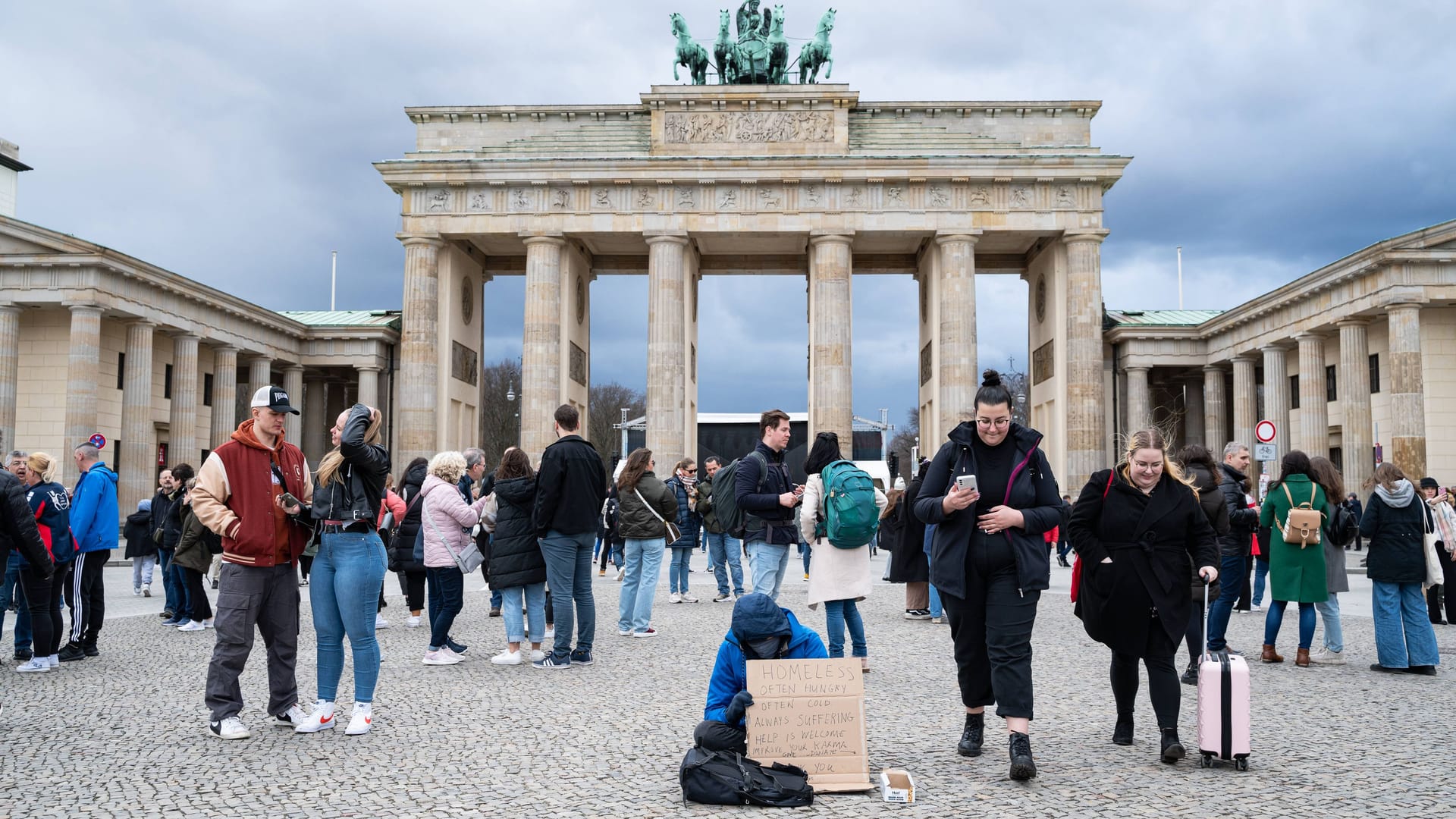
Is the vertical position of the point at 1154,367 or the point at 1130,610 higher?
the point at 1154,367

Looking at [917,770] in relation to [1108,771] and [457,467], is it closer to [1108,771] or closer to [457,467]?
[1108,771]

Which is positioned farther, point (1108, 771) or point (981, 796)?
point (1108, 771)

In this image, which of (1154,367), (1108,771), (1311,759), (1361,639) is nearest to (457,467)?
(1108,771)

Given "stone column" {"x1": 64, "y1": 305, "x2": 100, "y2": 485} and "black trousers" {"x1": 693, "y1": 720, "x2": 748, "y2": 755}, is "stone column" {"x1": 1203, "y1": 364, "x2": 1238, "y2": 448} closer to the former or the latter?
"stone column" {"x1": 64, "y1": 305, "x2": 100, "y2": 485}

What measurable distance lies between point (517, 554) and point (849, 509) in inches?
119

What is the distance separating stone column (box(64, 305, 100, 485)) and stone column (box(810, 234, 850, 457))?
79.4 ft

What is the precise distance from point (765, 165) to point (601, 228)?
22.0 ft

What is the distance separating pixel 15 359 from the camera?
113 ft

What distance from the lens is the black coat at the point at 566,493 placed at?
943 cm

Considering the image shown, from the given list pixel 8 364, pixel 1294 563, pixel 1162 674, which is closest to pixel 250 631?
pixel 1162 674

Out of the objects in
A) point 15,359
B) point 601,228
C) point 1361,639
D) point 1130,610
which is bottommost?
point 1361,639

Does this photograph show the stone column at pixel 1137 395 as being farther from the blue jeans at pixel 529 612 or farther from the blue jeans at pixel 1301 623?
the blue jeans at pixel 529 612

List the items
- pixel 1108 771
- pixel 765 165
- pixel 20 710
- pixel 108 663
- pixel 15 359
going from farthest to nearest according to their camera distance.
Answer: pixel 765 165, pixel 15 359, pixel 108 663, pixel 20 710, pixel 1108 771

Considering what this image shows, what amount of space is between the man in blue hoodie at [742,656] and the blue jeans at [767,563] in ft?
12.9
